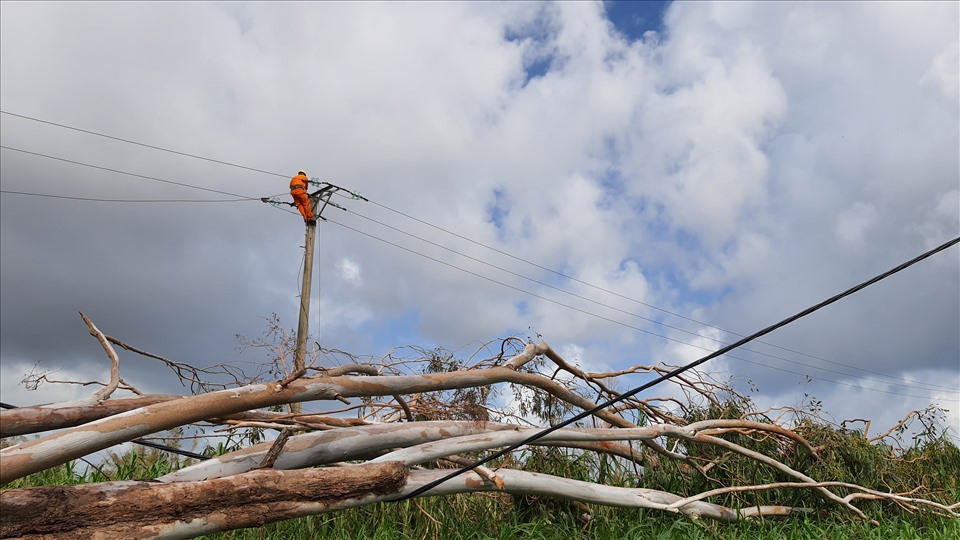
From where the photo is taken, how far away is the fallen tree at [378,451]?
412 cm

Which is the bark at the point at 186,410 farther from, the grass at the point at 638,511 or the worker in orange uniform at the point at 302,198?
the worker in orange uniform at the point at 302,198

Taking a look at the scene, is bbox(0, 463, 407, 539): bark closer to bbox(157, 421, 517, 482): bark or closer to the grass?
bbox(157, 421, 517, 482): bark

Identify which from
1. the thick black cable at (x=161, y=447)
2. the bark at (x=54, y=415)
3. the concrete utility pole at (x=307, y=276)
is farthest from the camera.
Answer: the concrete utility pole at (x=307, y=276)

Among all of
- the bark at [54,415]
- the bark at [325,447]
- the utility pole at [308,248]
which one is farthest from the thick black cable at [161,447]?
the utility pole at [308,248]

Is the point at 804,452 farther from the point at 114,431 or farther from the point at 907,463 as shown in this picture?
the point at 114,431

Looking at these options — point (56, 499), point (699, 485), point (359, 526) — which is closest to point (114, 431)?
point (56, 499)

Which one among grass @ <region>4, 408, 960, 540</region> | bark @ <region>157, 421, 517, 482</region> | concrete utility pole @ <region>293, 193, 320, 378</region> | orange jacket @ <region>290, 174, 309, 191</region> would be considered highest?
orange jacket @ <region>290, 174, 309, 191</region>

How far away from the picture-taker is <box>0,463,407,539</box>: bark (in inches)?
156

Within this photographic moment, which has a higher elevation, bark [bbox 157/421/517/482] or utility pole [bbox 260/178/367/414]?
utility pole [bbox 260/178/367/414]

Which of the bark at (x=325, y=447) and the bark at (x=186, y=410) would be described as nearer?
the bark at (x=186, y=410)

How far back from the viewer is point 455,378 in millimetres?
5504

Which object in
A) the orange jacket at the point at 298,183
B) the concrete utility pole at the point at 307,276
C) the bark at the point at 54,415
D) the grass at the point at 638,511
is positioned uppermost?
the orange jacket at the point at 298,183

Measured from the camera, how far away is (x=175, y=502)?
427 centimetres

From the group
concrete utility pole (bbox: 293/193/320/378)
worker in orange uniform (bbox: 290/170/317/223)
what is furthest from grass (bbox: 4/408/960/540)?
worker in orange uniform (bbox: 290/170/317/223)
